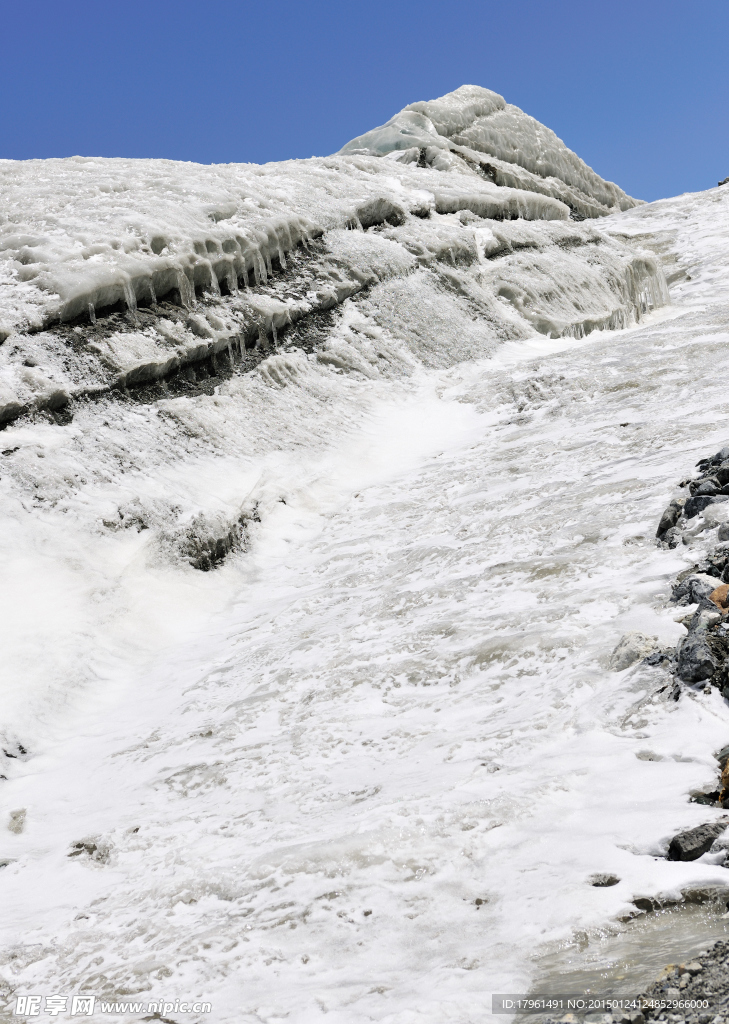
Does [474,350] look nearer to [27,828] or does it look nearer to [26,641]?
[26,641]

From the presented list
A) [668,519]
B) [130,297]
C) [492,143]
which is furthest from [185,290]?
[492,143]

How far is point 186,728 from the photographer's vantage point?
6.88 m

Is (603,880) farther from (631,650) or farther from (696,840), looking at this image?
(631,650)

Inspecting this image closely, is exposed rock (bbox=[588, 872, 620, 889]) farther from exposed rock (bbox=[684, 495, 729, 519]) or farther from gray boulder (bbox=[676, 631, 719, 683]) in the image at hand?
exposed rock (bbox=[684, 495, 729, 519])

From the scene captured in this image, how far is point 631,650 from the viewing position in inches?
210

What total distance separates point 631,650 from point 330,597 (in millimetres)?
4240

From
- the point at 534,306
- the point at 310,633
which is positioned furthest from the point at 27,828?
the point at 534,306

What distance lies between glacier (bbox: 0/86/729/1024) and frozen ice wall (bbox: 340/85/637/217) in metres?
6.12

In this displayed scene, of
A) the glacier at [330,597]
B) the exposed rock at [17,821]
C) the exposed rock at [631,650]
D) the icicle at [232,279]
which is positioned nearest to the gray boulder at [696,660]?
the glacier at [330,597]

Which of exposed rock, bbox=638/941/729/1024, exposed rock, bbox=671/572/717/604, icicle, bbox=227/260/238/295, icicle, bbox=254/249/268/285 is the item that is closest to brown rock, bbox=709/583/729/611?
exposed rock, bbox=671/572/717/604

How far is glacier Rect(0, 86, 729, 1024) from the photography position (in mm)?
3793

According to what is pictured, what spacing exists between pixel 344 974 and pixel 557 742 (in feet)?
6.31

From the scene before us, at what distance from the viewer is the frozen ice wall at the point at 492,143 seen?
26.0 m

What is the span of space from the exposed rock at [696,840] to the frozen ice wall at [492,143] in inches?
957
